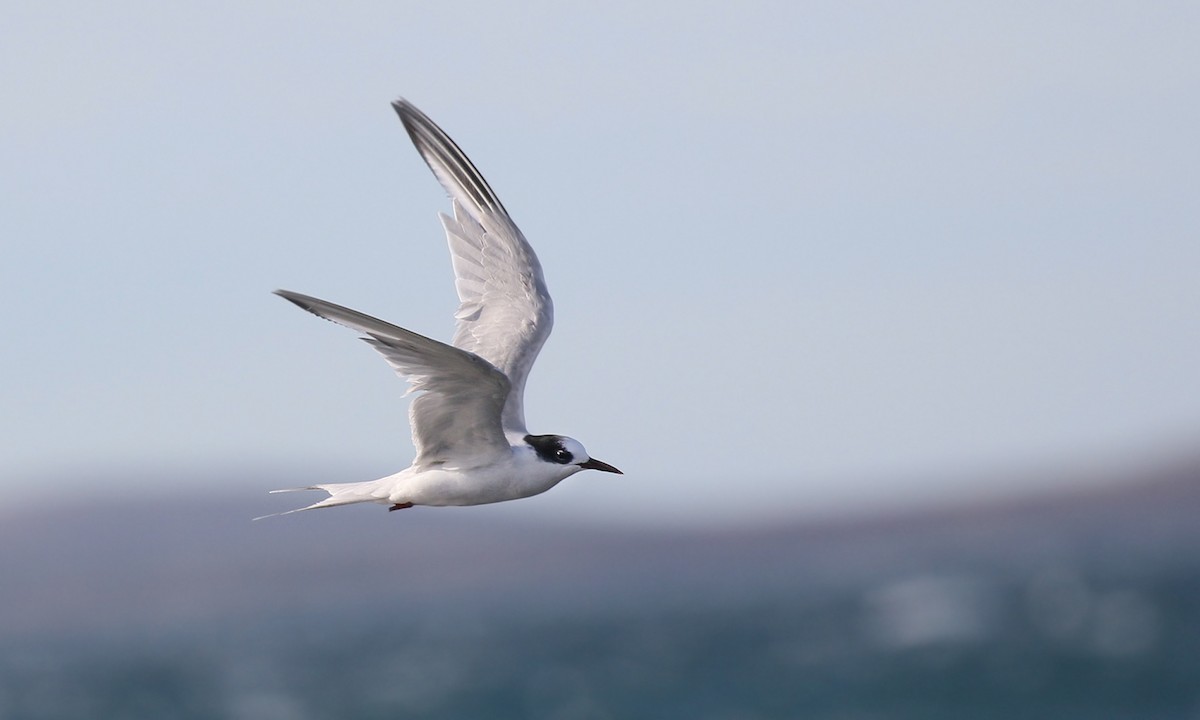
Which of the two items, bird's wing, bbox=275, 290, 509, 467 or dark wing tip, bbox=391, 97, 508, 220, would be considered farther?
dark wing tip, bbox=391, 97, 508, 220

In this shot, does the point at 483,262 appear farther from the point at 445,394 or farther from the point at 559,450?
the point at 445,394

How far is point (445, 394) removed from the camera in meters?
12.8

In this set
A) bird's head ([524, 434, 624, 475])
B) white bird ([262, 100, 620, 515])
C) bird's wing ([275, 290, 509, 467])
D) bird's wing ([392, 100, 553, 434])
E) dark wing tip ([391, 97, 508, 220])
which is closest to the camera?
bird's wing ([275, 290, 509, 467])

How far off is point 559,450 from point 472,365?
1.29 metres

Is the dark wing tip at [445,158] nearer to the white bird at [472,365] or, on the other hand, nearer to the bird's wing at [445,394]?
the white bird at [472,365]

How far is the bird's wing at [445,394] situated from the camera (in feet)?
39.0

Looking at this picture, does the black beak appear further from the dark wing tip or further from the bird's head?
the dark wing tip

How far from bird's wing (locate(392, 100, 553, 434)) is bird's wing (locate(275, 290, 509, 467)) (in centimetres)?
168

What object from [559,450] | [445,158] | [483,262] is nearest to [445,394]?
[559,450]

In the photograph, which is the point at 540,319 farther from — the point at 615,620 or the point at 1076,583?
the point at 615,620

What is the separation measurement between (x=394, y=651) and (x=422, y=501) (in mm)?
141891

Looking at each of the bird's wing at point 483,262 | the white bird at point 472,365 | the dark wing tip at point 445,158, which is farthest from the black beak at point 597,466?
the dark wing tip at point 445,158

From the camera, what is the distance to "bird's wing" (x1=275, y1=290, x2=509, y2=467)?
39.0ft

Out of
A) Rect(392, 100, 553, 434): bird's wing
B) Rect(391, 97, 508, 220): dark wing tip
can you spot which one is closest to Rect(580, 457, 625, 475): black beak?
Rect(392, 100, 553, 434): bird's wing
